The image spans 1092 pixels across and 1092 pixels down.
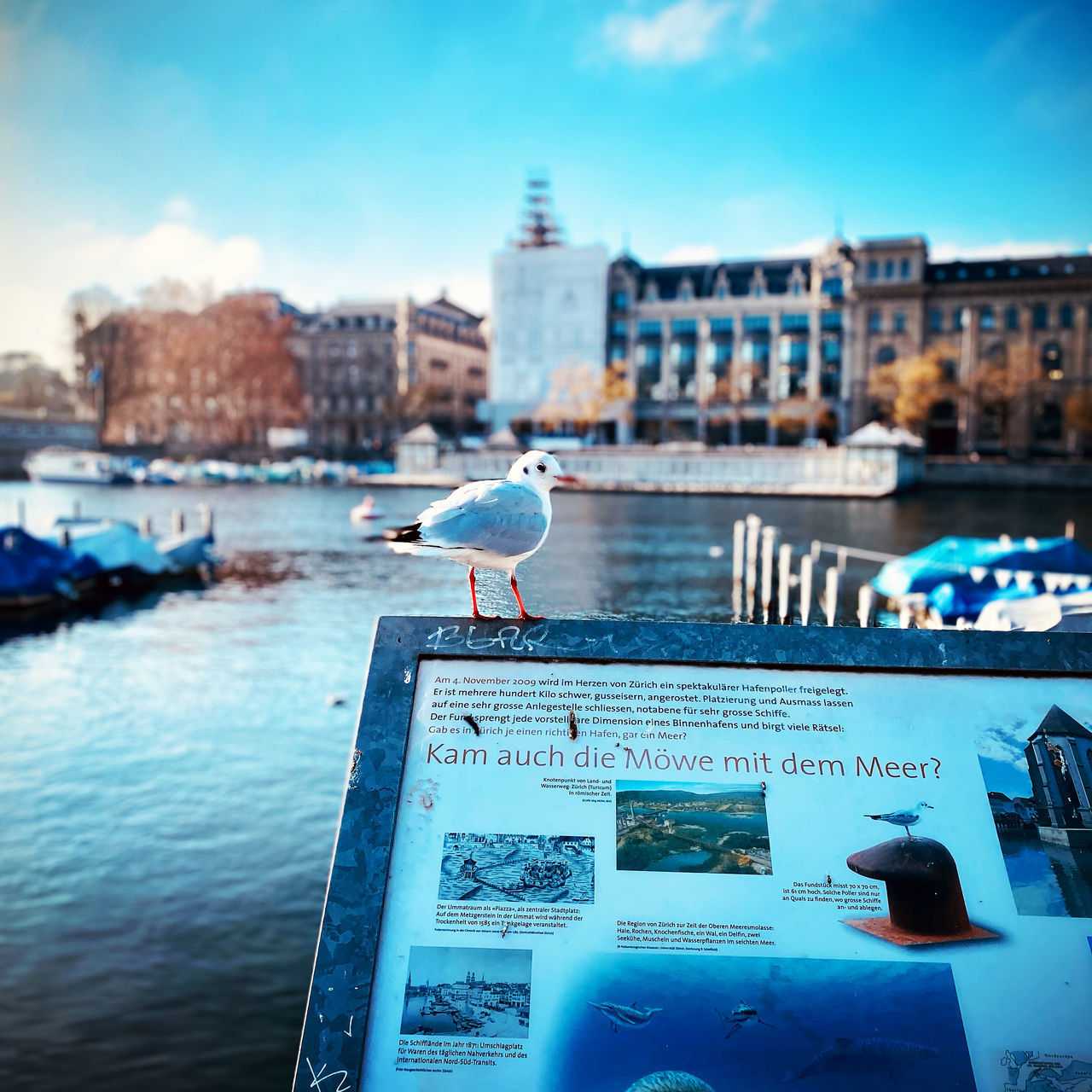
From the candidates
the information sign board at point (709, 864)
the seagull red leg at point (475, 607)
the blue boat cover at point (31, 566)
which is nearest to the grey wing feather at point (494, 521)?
the seagull red leg at point (475, 607)

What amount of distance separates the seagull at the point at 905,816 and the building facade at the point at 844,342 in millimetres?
66275

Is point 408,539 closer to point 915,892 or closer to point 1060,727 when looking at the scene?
point 915,892

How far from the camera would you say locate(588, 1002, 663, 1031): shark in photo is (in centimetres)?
275

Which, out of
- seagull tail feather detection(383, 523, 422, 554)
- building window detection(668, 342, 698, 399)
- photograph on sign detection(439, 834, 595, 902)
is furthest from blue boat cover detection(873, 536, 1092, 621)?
building window detection(668, 342, 698, 399)

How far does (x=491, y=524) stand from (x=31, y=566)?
20339mm

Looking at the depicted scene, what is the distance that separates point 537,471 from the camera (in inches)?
155

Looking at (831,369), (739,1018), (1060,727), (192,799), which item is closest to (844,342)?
(831,369)

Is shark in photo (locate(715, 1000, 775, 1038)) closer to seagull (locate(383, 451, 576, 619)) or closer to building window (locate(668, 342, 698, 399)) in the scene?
seagull (locate(383, 451, 576, 619))

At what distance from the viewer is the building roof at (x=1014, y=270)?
65.9m

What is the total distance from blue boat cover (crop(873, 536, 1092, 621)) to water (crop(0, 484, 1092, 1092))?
2039mm

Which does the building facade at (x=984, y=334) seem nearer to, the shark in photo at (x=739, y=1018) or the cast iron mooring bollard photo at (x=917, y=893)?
the cast iron mooring bollard photo at (x=917, y=893)

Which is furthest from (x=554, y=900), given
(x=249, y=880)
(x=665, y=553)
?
(x=665, y=553)

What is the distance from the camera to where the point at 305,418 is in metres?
89.2

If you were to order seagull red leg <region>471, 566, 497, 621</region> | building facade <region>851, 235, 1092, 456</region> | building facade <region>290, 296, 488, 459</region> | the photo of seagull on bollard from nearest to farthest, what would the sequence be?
the photo of seagull on bollard → seagull red leg <region>471, 566, 497, 621</region> → building facade <region>851, 235, 1092, 456</region> → building facade <region>290, 296, 488, 459</region>
